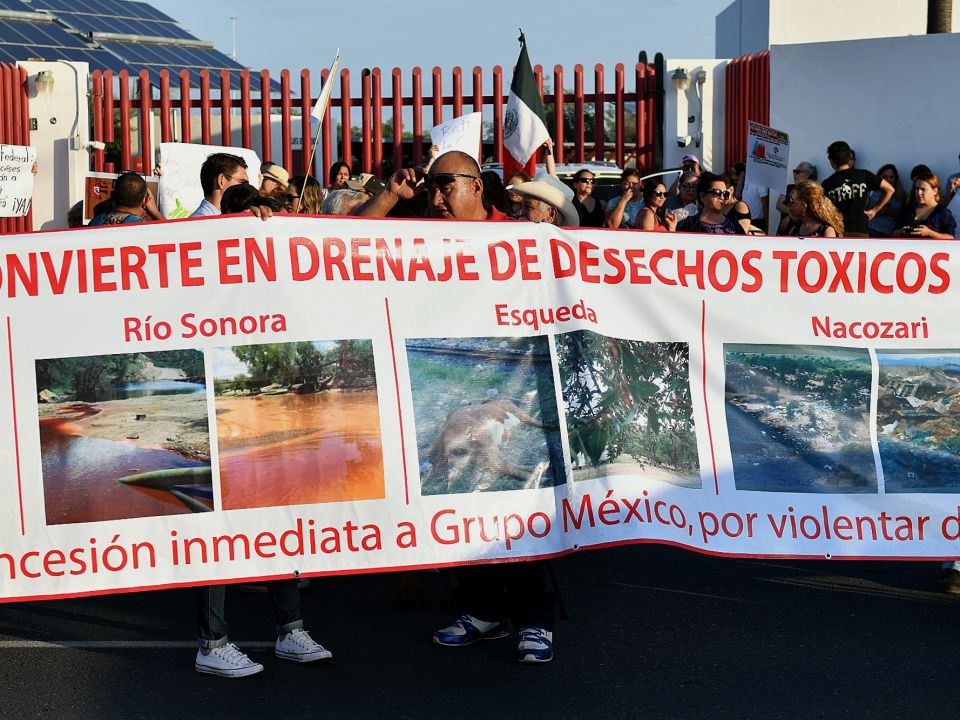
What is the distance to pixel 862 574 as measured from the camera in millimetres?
6680

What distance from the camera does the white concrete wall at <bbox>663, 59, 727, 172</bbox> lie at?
1516 centimetres

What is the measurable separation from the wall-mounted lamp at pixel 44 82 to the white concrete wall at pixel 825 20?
52.9ft

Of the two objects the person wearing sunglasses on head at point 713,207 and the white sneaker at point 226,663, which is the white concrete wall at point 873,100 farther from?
the white sneaker at point 226,663

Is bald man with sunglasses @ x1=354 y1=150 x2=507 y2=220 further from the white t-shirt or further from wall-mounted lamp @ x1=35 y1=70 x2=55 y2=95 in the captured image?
wall-mounted lamp @ x1=35 y1=70 x2=55 y2=95

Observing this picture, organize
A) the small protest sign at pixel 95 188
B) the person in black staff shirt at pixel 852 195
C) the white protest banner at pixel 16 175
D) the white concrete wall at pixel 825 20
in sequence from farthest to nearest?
1. the white concrete wall at pixel 825 20
2. the small protest sign at pixel 95 188
3. the white protest banner at pixel 16 175
4. the person in black staff shirt at pixel 852 195

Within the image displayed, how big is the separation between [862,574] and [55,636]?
385 cm

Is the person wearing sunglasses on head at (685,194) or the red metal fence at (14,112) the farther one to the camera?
the red metal fence at (14,112)

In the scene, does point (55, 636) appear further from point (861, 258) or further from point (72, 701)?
point (861, 258)

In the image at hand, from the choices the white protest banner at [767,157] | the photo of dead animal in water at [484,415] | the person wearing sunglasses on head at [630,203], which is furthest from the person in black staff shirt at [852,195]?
the photo of dead animal in water at [484,415]

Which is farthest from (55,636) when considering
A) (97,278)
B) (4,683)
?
(97,278)

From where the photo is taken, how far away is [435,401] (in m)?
5.25

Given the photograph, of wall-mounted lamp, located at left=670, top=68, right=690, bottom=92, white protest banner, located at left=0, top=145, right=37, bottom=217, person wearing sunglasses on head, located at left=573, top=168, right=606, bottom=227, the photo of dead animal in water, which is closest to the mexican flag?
person wearing sunglasses on head, located at left=573, top=168, right=606, bottom=227

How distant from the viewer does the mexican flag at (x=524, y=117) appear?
11344 millimetres

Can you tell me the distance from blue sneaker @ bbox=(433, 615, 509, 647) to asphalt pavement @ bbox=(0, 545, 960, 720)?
5cm
